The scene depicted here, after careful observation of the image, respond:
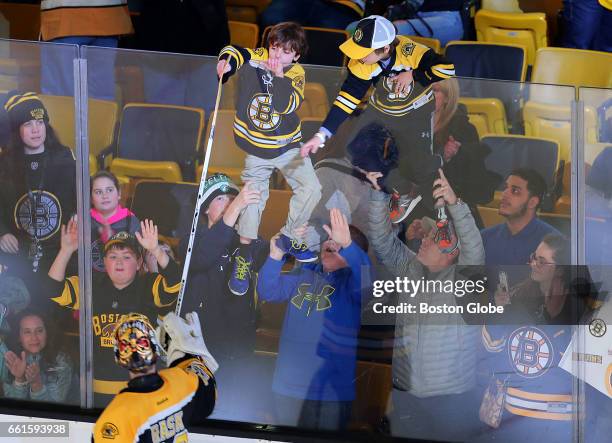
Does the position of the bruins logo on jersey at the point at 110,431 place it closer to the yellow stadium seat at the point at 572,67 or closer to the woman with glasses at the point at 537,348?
the woman with glasses at the point at 537,348

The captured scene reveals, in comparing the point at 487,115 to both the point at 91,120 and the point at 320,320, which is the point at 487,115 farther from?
the point at 91,120

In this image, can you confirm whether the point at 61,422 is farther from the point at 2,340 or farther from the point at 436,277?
the point at 436,277

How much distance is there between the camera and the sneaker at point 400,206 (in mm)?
5496

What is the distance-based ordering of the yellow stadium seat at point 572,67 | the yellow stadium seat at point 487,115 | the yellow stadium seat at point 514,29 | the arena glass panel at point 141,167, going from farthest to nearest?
the yellow stadium seat at point 514,29, the yellow stadium seat at point 572,67, the arena glass panel at point 141,167, the yellow stadium seat at point 487,115

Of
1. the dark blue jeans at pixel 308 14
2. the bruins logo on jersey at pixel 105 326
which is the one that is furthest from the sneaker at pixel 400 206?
the dark blue jeans at pixel 308 14

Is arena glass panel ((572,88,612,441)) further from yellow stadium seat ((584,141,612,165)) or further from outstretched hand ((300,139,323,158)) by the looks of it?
outstretched hand ((300,139,323,158))

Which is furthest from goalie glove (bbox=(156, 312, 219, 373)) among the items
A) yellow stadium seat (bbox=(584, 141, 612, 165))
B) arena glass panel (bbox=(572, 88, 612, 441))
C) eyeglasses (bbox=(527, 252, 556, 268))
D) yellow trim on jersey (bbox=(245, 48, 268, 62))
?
yellow stadium seat (bbox=(584, 141, 612, 165))

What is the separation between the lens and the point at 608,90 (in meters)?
5.48

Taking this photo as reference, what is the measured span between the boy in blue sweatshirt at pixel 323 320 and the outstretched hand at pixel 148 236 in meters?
0.53

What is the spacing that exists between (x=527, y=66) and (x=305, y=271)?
2.97 meters

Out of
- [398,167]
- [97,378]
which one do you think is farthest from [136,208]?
[398,167]

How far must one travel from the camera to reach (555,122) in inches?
215

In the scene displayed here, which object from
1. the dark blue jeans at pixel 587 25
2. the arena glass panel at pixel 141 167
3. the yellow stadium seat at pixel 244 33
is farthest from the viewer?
the yellow stadium seat at pixel 244 33

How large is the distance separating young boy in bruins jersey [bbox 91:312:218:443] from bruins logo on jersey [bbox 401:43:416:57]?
175 cm
